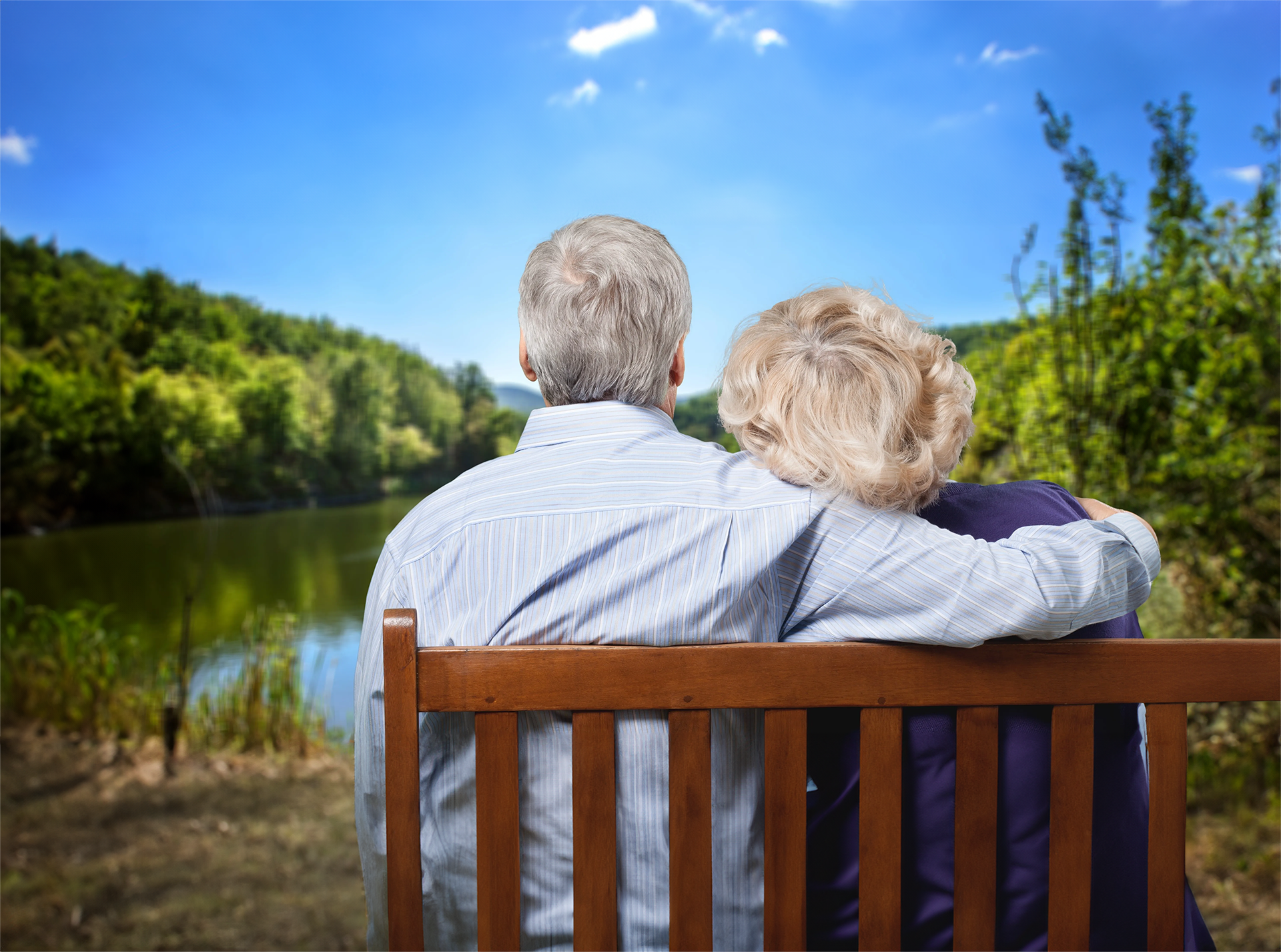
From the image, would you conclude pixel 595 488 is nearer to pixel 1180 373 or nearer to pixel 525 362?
pixel 525 362

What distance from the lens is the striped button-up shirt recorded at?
743 mm

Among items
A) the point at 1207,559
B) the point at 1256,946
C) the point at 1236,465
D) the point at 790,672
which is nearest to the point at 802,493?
the point at 790,672

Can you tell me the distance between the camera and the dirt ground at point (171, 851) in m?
2.04

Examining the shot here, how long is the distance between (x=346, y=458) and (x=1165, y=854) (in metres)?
3.30

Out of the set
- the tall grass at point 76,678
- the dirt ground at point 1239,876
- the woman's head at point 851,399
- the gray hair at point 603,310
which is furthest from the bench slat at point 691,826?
the tall grass at point 76,678

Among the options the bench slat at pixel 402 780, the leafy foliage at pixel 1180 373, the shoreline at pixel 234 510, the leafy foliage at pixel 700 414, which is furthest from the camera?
the shoreline at pixel 234 510

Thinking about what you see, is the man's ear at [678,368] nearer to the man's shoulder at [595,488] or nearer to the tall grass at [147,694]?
the man's shoulder at [595,488]

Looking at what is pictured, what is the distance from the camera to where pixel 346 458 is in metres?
3.55

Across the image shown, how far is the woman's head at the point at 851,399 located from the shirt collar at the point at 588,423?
9 cm

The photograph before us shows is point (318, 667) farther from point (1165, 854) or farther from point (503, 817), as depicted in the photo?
point (1165, 854)

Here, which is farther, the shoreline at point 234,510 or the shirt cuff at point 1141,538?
the shoreline at point 234,510

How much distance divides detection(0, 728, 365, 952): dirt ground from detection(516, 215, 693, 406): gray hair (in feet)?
6.02

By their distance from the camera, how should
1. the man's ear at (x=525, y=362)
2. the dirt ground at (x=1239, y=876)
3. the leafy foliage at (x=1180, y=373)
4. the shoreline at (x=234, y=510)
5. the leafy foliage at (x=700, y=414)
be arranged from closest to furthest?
the man's ear at (x=525, y=362)
the dirt ground at (x=1239, y=876)
the leafy foliage at (x=1180, y=373)
the leafy foliage at (x=700, y=414)
the shoreline at (x=234, y=510)

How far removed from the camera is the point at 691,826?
0.75 meters
